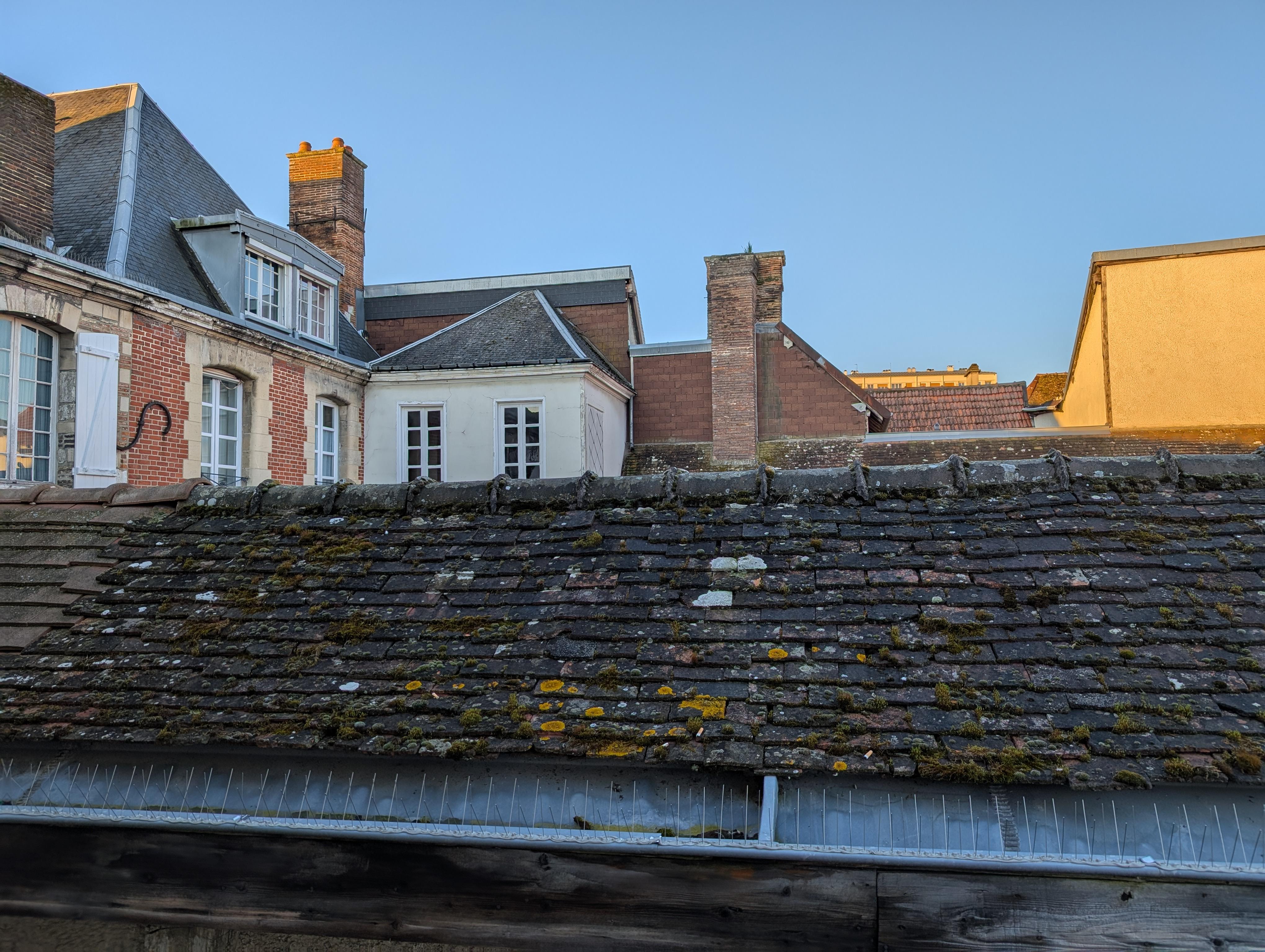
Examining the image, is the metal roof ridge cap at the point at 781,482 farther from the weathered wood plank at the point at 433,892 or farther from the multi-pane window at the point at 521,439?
the multi-pane window at the point at 521,439

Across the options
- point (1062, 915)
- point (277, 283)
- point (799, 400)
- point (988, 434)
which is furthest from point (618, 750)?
point (799, 400)

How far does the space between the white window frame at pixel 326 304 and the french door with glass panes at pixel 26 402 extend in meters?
5.38

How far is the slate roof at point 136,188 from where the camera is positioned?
44.0 ft

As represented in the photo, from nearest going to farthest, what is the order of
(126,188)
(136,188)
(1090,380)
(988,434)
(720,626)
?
(720,626)
(126,188)
(136,188)
(988,434)
(1090,380)

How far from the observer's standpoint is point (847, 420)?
19.2 m

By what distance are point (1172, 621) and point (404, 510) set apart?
351 centimetres

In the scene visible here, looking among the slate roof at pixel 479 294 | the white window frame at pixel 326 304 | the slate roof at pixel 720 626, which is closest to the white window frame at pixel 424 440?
the white window frame at pixel 326 304

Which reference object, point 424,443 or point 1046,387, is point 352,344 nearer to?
point 424,443

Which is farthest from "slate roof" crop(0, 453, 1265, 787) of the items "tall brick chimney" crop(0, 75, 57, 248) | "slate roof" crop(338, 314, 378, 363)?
"slate roof" crop(338, 314, 378, 363)

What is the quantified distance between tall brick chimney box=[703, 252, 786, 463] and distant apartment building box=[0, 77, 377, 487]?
7525 mm

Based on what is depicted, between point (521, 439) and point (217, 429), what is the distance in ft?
18.2

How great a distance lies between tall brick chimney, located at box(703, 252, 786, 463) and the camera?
63.6 feet

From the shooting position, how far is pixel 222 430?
1458 centimetres

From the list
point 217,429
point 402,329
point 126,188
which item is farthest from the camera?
point 402,329
